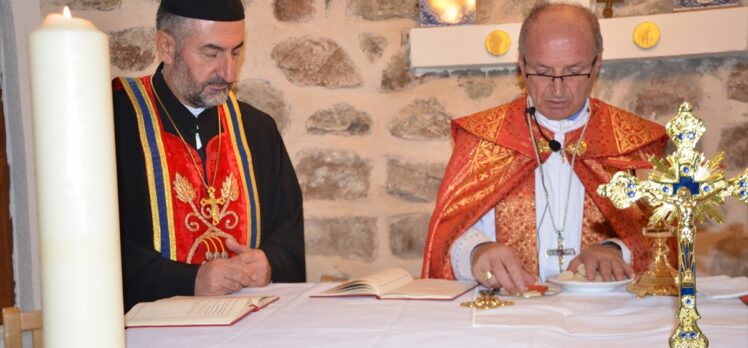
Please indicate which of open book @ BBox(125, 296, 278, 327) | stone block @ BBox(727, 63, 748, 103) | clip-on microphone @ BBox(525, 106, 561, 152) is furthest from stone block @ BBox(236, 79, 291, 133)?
stone block @ BBox(727, 63, 748, 103)

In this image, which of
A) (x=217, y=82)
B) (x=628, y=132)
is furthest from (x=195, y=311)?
(x=628, y=132)

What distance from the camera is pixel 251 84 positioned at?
4.34 m

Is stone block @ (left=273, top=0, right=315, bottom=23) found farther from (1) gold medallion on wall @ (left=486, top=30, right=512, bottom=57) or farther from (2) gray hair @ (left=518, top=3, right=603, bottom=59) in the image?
(2) gray hair @ (left=518, top=3, right=603, bottom=59)

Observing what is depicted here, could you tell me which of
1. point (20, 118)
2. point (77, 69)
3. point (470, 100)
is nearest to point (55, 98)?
point (77, 69)

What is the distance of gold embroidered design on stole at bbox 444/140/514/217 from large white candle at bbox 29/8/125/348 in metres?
2.71

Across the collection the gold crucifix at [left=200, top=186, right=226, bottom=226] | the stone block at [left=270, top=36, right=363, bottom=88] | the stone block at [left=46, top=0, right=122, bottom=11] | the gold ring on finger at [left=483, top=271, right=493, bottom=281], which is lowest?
the gold ring on finger at [left=483, top=271, right=493, bottom=281]

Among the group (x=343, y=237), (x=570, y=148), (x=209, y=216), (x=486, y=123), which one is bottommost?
(x=343, y=237)

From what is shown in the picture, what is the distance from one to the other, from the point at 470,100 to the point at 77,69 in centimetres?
365

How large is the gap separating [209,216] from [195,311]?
1091 mm

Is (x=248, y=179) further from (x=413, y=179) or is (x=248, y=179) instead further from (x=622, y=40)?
(x=622, y=40)

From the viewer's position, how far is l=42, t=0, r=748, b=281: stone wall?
4.16 meters

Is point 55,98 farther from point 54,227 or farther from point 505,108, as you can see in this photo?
point 505,108

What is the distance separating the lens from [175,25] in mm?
3324

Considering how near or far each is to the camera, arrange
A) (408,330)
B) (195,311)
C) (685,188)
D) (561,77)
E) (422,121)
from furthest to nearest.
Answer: (422,121)
(561,77)
(195,311)
(408,330)
(685,188)
